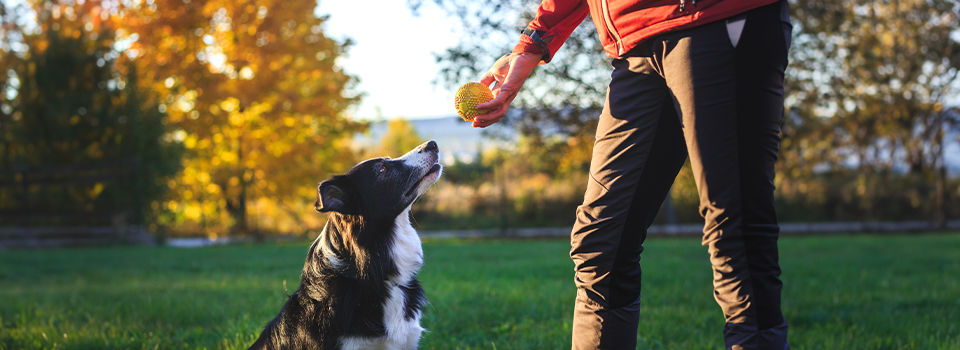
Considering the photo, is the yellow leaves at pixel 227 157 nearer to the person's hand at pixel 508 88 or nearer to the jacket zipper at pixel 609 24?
the person's hand at pixel 508 88

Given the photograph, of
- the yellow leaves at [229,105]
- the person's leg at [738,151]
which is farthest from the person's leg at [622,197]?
the yellow leaves at [229,105]

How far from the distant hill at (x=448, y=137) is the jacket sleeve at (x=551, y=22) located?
19444 millimetres

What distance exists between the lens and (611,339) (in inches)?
87.5

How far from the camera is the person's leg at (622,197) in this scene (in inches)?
82.7

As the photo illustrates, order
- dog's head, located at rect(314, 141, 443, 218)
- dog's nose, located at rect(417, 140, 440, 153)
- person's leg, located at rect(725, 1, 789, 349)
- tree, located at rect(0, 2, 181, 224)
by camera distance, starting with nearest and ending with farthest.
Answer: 1. person's leg, located at rect(725, 1, 789, 349)
2. dog's head, located at rect(314, 141, 443, 218)
3. dog's nose, located at rect(417, 140, 440, 153)
4. tree, located at rect(0, 2, 181, 224)

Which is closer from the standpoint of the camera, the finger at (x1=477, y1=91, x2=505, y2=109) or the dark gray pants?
the dark gray pants

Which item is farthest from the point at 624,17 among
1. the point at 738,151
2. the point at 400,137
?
the point at 400,137

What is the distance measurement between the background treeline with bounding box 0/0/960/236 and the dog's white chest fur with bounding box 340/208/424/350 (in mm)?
10753

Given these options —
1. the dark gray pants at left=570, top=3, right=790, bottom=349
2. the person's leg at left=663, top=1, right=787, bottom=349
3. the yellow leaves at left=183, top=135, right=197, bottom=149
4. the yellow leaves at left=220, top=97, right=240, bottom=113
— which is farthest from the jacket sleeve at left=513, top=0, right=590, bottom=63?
the yellow leaves at left=183, top=135, right=197, bottom=149

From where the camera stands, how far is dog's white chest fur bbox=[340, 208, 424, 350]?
9.27ft

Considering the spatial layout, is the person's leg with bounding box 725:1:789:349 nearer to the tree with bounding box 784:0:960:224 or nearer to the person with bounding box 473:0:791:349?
the person with bounding box 473:0:791:349

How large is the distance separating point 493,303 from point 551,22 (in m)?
2.98

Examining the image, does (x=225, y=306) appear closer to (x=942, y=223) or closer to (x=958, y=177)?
(x=942, y=223)

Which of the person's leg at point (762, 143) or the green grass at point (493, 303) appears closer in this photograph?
the person's leg at point (762, 143)
